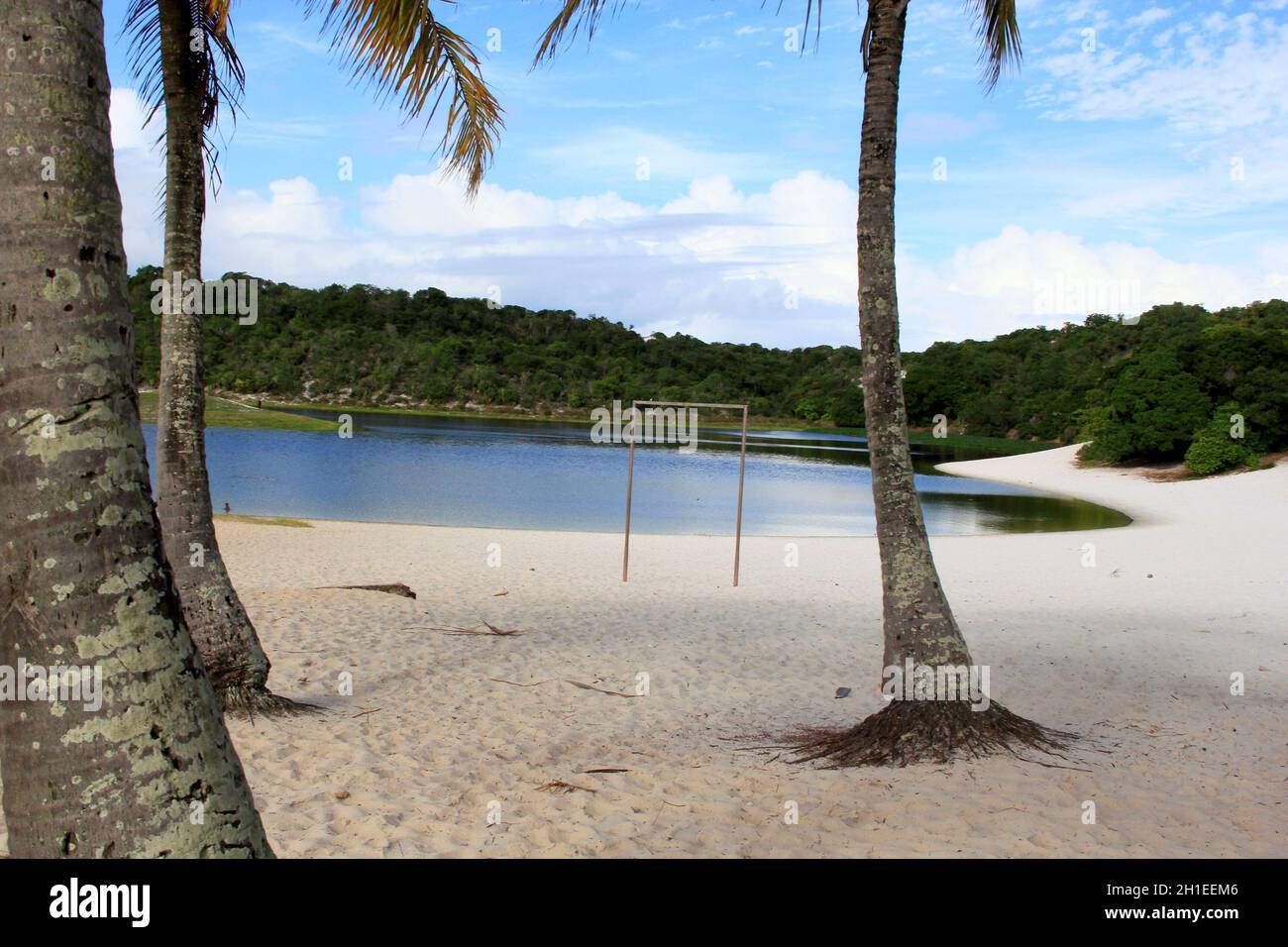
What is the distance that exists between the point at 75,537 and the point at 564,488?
31600 millimetres

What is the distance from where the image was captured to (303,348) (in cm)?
8531

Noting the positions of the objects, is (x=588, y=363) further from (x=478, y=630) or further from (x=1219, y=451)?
(x=478, y=630)

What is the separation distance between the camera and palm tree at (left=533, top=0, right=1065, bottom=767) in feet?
18.0

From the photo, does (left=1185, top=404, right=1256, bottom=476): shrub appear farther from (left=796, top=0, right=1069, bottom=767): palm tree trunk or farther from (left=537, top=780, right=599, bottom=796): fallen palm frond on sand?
(left=537, top=780, right=599, bottom=796): fallen palm frond on sand

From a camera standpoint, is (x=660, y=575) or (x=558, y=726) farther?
(x=660, y=575)

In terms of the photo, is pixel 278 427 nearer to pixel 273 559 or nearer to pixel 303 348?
pixel 303 348

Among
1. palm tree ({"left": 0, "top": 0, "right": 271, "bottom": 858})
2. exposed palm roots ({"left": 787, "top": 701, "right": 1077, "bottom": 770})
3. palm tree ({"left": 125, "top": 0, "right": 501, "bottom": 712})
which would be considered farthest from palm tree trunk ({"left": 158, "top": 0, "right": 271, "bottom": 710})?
palm tree ({"left": 0, "top": 0, "right": 271, "bottom": 858})

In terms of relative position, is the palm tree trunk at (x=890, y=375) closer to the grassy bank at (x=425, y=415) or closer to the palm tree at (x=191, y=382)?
the palm tree at (x=191, y=382)

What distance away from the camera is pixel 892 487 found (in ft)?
18.2

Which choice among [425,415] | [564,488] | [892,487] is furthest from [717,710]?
[425,415]

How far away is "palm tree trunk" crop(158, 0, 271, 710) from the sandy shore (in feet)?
1.91
